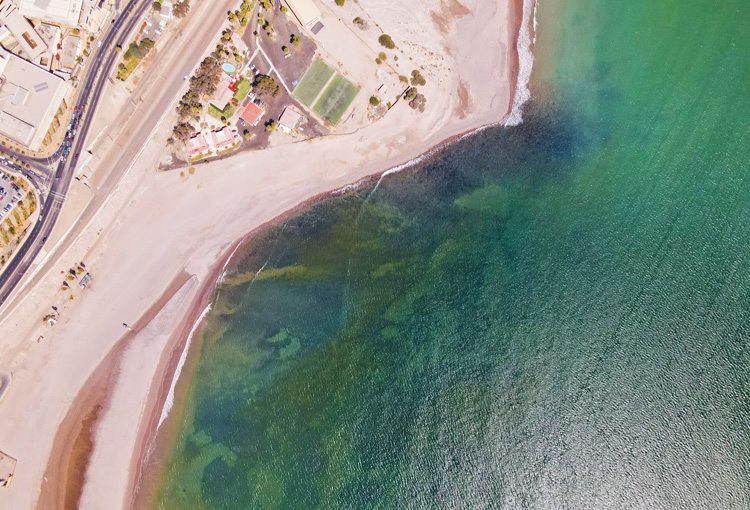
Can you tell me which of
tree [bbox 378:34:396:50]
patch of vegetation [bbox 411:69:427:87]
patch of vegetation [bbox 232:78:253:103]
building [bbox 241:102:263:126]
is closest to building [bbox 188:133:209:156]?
building [bbox 241:102:263:126]

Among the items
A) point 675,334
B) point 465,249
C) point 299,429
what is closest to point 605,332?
point 675,334

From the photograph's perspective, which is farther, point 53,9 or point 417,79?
point 417,79

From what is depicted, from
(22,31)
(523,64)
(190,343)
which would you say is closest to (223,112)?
(22,31)

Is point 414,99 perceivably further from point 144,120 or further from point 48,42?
point 48,42

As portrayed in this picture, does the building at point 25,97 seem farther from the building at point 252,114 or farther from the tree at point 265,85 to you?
the tree at point 265,85

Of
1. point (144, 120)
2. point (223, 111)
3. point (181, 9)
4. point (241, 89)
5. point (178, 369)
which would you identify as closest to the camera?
point (181, 9)
